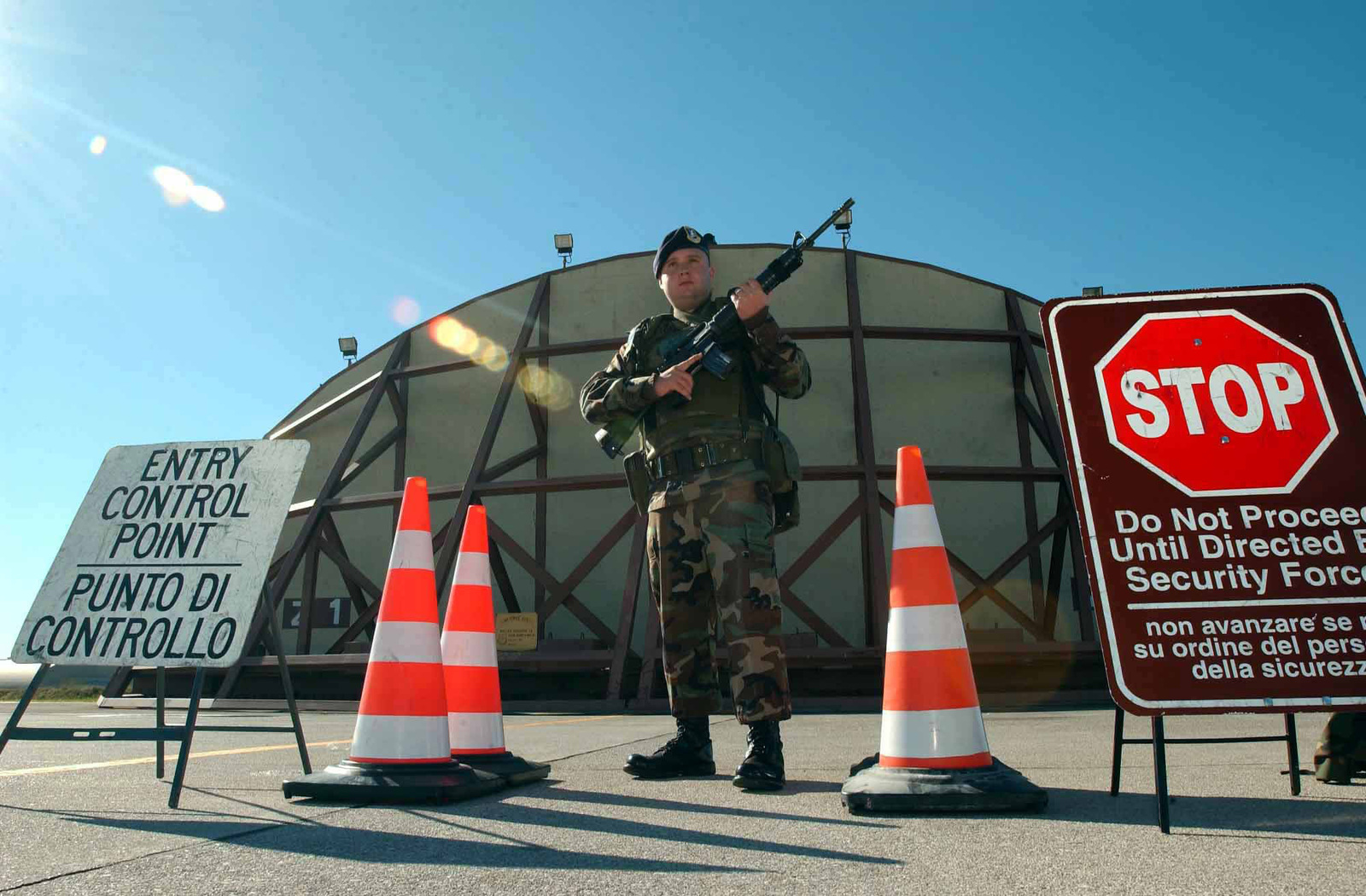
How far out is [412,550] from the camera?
303 centimetres

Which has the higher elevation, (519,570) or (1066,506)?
(1066,506)

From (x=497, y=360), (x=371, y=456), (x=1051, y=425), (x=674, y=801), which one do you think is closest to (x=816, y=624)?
(x=1051, y=425)

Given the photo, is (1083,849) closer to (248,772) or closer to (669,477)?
(669,477)

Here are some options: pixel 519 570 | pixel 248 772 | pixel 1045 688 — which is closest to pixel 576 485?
pixel 519 570

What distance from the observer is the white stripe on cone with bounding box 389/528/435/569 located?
9.83 ft

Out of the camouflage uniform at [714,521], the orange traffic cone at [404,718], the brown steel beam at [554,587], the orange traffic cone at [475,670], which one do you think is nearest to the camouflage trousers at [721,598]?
the camouflage uniform at [714,521]

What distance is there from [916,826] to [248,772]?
271cm

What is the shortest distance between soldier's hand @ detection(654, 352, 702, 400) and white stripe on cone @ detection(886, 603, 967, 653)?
3.56 feet

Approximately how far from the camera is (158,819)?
96.6 inches

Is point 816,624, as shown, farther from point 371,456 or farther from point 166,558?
point 166,558

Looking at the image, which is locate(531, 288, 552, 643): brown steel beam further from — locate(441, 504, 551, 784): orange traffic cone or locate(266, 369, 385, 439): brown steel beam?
locate(441, 504, 551, 784): orange traffic cone

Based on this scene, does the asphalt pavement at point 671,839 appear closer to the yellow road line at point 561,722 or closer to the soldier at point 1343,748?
the soldier at point 1343,748

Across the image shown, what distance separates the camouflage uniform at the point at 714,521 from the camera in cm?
A: 313

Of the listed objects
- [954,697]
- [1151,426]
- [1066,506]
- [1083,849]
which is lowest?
[1083,849]
